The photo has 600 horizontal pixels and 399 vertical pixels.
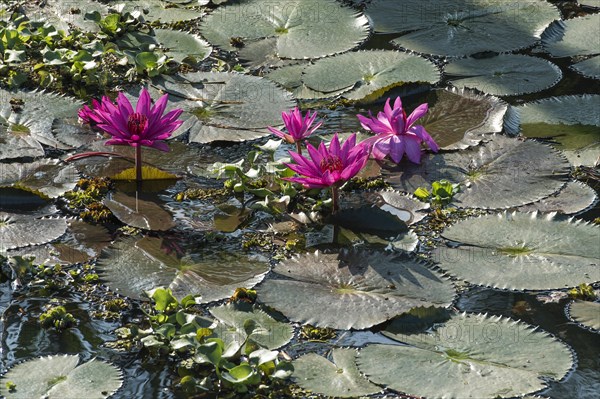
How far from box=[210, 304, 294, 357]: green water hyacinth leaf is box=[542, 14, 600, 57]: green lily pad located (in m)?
2.68

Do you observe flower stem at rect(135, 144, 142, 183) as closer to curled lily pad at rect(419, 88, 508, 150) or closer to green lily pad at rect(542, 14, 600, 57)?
curled lily pad at rect(419, 88, 508, 150)

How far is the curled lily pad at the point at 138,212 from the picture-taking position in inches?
148

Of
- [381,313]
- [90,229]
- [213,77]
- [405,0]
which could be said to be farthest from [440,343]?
[405,0]

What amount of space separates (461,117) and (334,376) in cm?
190

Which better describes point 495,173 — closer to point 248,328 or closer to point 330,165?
point 330,165

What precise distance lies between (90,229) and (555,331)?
181 centimetres

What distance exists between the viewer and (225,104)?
15.2 ft

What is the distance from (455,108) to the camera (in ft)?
15.1

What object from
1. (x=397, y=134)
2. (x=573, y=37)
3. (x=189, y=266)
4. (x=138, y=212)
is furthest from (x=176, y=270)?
(x=573, y=37)

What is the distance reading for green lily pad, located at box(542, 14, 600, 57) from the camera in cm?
521

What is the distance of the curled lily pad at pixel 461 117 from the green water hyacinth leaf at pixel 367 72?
0.58 feet

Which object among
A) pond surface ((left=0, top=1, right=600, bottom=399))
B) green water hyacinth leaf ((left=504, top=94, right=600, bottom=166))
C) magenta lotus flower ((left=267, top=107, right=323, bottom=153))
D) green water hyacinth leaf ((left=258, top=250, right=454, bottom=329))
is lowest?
pond surface ((left=0, top=1, right=600, bottom=399))

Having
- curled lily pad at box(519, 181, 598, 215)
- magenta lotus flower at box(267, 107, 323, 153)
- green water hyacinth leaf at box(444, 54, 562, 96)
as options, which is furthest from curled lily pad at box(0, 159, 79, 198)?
green water hyacinth leaf at box(444, 54, 562, 96)

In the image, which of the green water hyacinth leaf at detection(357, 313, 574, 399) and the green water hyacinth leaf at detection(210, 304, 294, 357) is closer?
the green water hyacinth leaf at detection(357, 313, 574, 399)
